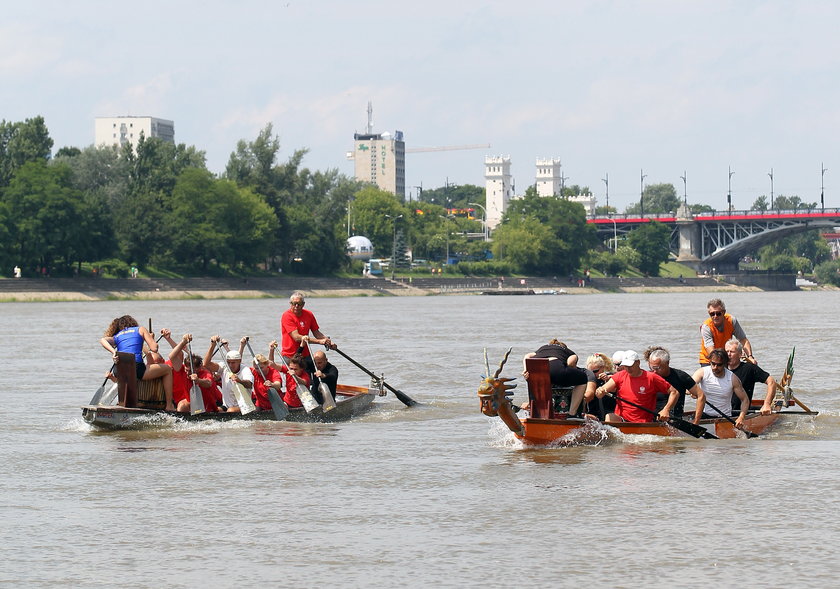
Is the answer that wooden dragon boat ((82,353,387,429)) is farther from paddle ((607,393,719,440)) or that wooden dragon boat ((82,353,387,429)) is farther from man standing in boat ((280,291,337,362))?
paddle ((607,393,719,440))

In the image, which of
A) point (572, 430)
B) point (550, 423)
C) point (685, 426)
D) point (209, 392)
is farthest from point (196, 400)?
point (685, 426)

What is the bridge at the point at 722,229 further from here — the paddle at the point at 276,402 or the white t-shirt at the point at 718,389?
the white t-shirt at the point at 718,389

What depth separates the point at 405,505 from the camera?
16094 mm

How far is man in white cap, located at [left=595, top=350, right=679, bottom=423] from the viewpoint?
19828 mm

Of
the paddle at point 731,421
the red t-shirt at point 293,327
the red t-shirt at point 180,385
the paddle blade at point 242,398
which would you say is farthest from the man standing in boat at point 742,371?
the red t-shirt at point 180,385

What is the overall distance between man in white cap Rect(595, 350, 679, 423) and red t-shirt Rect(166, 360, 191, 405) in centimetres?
664

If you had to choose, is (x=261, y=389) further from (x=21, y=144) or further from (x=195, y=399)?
(x=21, y=144)

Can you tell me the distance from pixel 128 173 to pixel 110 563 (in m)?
118

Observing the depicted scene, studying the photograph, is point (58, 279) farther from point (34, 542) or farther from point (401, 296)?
point (34, 542)

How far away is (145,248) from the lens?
119 m

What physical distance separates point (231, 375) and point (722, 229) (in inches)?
6130

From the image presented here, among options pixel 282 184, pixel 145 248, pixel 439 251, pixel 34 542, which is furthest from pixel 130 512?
pixel 439 251

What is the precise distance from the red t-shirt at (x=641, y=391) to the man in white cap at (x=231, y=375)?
619 cm

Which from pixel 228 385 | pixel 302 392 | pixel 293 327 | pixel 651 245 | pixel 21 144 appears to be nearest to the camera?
pixel 228 385
